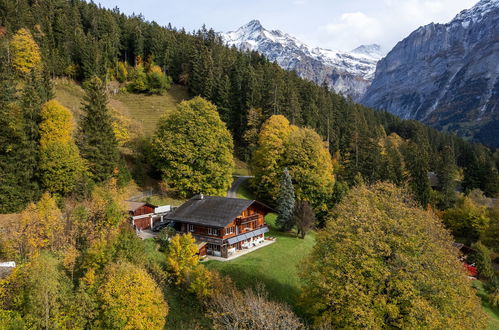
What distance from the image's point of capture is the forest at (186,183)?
74.8 ft

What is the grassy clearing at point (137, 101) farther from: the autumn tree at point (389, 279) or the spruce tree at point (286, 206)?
the autumn tree at point (389, 279)

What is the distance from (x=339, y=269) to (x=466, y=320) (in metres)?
9.06

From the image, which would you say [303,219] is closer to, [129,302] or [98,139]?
[129,302]

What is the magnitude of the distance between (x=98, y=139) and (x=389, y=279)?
123ft

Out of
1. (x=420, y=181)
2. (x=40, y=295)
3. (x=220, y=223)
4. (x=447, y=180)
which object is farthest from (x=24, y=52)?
(x=447, y=180)

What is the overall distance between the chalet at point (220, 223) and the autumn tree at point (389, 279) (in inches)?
507

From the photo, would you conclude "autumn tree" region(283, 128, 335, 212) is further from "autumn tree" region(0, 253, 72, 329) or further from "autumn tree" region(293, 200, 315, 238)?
"autumn tree" region(0, 253, 72, 329)

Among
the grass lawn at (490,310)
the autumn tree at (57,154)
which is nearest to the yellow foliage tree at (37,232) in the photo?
the autumn tree at (57,154)

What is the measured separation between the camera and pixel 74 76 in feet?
257

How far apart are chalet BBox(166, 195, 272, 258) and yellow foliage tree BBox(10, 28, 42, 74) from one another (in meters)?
45.1

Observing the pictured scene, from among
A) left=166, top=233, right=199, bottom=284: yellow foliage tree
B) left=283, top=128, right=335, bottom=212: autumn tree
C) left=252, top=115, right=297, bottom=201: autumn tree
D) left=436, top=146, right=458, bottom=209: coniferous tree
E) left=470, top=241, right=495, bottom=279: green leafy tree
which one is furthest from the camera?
left=436, top=146, right=458, bottom=209: coniferous tree

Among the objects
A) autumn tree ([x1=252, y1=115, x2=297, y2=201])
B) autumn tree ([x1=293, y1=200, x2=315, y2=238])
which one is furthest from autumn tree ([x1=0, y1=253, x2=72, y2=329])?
autumn tree ([x1=252, y1=115, x2=297, y2=201])

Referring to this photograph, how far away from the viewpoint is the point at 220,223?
36500 mm

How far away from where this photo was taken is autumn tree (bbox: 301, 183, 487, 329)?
22.4 m
